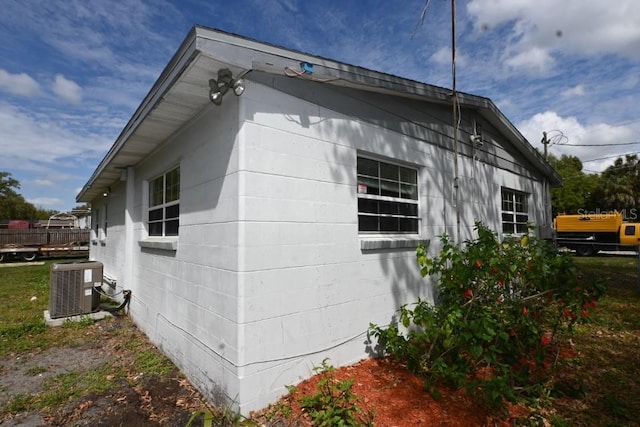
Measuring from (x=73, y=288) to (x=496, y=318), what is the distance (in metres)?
7.42

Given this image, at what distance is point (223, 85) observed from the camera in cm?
326

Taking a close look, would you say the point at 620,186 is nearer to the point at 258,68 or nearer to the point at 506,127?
the point at 506,127

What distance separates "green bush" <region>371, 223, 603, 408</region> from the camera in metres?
3.56

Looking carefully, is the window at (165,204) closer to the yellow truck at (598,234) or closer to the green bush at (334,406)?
the green bush at (334,406)

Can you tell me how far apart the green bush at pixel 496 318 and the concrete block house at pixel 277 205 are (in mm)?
811

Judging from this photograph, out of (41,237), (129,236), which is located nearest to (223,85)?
(129,236)

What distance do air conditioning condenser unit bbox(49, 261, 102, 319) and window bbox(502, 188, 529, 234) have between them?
9.14m

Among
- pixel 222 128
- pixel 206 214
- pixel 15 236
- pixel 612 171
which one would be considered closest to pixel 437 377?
pixel 206 214

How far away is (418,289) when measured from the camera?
205 inches

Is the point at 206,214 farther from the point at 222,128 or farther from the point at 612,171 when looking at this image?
the point at 612,171

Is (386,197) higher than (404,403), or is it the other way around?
(386,197)

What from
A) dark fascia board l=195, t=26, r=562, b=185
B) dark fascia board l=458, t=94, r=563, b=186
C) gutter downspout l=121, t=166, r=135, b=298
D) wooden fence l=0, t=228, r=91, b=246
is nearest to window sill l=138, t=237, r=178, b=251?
gutter downspout l=121, t=166, r=135, b=298

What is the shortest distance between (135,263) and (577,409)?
22.7 feet

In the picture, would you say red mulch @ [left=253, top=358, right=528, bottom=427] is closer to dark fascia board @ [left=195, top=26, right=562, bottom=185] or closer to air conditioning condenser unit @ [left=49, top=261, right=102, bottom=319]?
dark fascia board @ [left=195, top=26, right=562, bottom=185]
